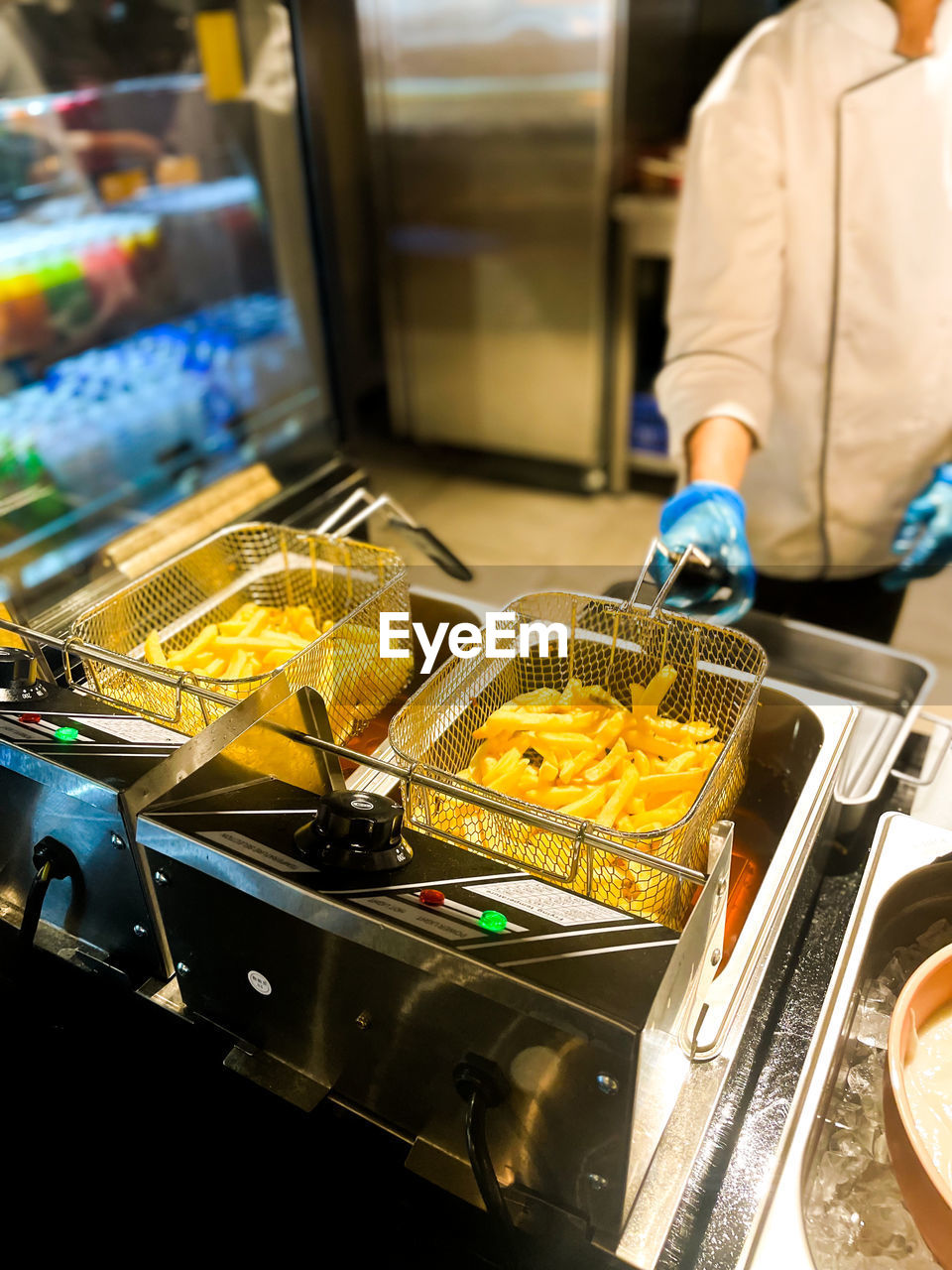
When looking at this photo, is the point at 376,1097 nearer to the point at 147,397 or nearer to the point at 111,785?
the point at 111,785

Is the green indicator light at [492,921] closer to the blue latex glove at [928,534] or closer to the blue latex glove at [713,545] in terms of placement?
the blue latex glove at [713,545]

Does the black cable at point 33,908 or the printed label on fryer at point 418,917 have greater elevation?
the printed label on fryer at point 418,917

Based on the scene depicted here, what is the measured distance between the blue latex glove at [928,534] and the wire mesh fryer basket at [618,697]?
578 millimetres

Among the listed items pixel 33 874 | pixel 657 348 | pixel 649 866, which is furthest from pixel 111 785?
pixel 657 348

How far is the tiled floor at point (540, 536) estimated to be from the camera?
318 cm

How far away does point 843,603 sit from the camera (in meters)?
1.76

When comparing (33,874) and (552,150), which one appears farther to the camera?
(552,150)

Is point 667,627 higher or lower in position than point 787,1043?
higher

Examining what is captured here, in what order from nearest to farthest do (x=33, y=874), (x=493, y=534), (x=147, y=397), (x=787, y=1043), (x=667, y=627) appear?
(x=787, y=1043) < (x=33, y=874) < (x=667, y=627) < (x=147, y=397) < (x=493, y=534)

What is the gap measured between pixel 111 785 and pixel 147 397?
1.72 metres

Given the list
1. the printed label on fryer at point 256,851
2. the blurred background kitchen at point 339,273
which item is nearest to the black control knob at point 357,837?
the printed label on fryer at point 256,851

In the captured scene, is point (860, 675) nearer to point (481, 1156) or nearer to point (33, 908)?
point (481, 1156)

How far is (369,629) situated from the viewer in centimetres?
111

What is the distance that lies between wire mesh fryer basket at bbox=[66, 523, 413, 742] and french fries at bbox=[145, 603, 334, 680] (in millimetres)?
46
